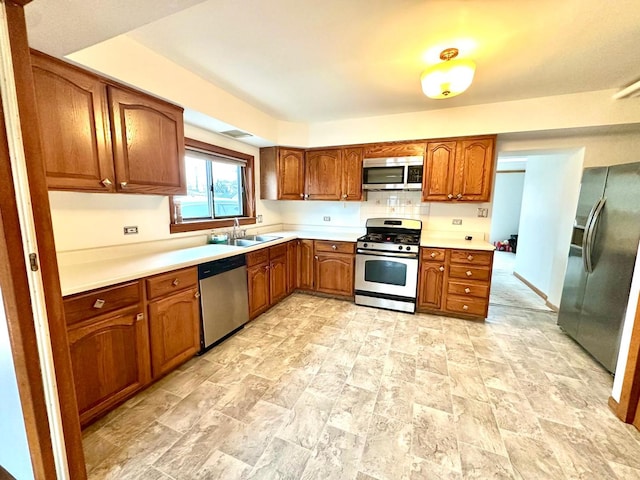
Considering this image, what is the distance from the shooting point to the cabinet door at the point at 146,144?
177 centimetres

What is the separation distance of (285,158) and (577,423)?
12.4 ft

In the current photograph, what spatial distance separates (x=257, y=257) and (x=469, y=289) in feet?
8.10

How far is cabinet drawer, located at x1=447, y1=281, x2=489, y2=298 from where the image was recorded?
2910 millimetres

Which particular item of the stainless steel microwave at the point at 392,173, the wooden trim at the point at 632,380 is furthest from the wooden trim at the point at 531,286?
the stainless steel microwave at the point at 392,173

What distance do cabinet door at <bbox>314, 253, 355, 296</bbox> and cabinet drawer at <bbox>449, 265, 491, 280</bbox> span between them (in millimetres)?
1216

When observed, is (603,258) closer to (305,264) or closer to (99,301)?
(305,264)

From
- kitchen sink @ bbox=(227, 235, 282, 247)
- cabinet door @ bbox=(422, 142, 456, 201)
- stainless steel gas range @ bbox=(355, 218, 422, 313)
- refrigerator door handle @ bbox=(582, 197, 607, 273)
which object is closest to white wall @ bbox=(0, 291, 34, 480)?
kitchen sink @ bbox=(227, 235, 282, 247)

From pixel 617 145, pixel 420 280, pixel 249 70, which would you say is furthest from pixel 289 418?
pixel 617 145

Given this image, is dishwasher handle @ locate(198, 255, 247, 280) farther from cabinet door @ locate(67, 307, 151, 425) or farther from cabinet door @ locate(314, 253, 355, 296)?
cabinet door @ locate(314, 253, 355, 296)

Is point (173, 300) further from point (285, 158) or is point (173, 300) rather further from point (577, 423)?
point (577, 423)

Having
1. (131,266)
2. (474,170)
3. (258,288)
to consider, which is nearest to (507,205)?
(474,170)

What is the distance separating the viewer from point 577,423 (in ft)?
5.26

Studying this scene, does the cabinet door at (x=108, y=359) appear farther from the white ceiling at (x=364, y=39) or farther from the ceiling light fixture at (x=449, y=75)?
the ceiling light fixture at (x=449, y=75)

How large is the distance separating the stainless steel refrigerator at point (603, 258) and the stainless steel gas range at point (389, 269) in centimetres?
147
